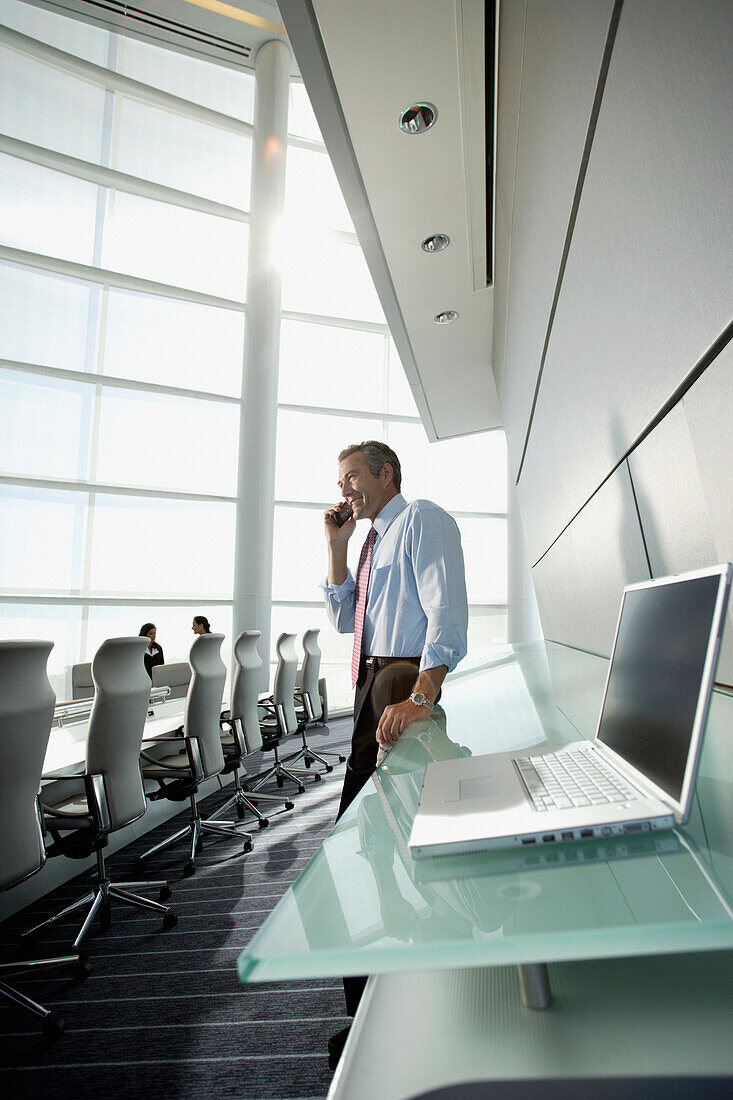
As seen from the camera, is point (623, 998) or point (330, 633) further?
point (330, 633)

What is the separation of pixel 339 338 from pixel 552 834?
8.84 m

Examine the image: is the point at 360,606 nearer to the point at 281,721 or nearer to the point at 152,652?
the point at 281,721

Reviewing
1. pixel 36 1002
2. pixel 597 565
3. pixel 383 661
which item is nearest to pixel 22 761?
pixel 36 1002

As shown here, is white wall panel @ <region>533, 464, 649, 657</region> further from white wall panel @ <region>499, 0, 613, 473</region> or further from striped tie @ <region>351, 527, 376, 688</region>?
striped tie @ <region>351, 527, 376, 688</region>

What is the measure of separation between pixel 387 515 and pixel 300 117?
9893mm

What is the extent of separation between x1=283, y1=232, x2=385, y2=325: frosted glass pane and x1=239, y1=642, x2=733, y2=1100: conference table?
888 cm

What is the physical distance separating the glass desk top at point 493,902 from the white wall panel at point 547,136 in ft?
3.15

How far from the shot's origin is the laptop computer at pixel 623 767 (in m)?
0.49

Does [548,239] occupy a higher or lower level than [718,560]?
higher

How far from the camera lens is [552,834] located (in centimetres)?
48

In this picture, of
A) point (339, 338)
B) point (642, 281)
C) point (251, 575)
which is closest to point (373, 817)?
point (642, 281)

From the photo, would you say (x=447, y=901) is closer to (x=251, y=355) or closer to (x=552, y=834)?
(x=552, y=834)

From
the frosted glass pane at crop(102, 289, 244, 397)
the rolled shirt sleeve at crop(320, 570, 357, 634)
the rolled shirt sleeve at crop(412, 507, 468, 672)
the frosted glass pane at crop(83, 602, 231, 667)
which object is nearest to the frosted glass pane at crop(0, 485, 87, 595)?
the frosted glass pane at crop(83, 602, 231, 667)

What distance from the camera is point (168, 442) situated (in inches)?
303
